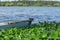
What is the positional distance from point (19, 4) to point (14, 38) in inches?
6659

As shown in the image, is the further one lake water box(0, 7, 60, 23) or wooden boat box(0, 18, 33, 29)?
lake water box(0, 7, 60, 23)

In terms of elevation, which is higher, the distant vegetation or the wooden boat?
the wooden boat

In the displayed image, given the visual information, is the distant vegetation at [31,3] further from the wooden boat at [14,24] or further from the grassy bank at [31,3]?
the wooden boat at [14,24]

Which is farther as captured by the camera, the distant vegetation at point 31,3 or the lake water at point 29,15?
the distant vegetation at point 31,3

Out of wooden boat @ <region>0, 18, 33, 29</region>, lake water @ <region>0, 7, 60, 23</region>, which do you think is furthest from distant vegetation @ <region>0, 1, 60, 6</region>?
wooden boat @ <region>0, 18, 33, 29</region>

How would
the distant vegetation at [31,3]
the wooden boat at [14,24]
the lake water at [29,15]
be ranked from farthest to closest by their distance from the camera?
1. the distant vegetation at [31,3]
2. the lake water at [29,15]
3. the wooden boat at [14,24]

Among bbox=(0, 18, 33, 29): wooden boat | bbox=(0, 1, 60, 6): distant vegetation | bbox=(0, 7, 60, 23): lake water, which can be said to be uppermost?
bbox=(0, 18, 33, 29): wooden boat

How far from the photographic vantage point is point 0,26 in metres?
21.9

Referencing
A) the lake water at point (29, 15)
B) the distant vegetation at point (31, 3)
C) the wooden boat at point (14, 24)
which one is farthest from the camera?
the distant vegetation at point (31, 3)

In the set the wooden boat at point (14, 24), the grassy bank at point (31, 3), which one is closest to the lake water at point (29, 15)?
the wooden boat at point (14, 24)

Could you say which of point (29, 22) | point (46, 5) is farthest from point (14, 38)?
point (46, 5)

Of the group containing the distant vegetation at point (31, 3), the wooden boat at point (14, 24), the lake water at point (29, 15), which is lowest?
the distant vegetation at point (31, 3)

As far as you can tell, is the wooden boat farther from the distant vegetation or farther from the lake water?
the distant vegetation

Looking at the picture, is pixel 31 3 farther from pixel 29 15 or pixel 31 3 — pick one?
pixel 29 15
